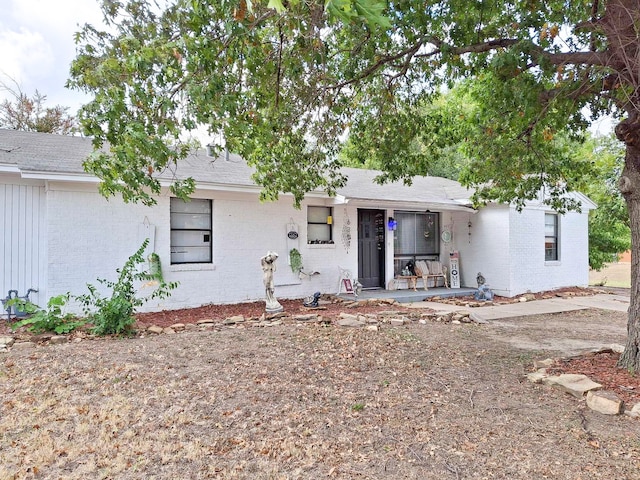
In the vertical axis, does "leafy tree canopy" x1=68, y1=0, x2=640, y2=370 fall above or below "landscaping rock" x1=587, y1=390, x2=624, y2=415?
above

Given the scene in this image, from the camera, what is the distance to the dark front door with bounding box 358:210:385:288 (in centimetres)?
1197

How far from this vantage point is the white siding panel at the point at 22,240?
25.5 feet

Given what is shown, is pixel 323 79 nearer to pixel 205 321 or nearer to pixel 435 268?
pixel 205 321

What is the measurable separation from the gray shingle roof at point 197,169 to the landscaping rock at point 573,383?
4.65 metres

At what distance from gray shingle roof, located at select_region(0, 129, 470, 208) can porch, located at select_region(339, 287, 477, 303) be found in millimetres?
2317

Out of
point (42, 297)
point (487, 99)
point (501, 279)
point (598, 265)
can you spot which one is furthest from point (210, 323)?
point (598, 265)

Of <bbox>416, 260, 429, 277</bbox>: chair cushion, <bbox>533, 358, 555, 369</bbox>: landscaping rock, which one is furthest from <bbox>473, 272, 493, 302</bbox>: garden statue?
<bbox>533, 358, 555, 369</bbox>: landscaping rock

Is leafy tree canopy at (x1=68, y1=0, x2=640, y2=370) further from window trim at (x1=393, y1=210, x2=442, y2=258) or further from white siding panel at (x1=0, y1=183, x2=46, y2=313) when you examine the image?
window trim at (x1=393, y1=210, x2=442, y2=258)

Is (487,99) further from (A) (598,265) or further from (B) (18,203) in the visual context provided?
(A) (598,265)

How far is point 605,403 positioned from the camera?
3934 mm

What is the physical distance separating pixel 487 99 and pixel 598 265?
509 inches

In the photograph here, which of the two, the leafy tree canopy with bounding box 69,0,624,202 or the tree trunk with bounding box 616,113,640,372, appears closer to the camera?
the leafy tree canopy with bounding box 69,0,624,202

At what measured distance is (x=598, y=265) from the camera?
16.8 metres

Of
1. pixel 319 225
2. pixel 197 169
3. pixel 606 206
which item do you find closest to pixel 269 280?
pixel 319 225
